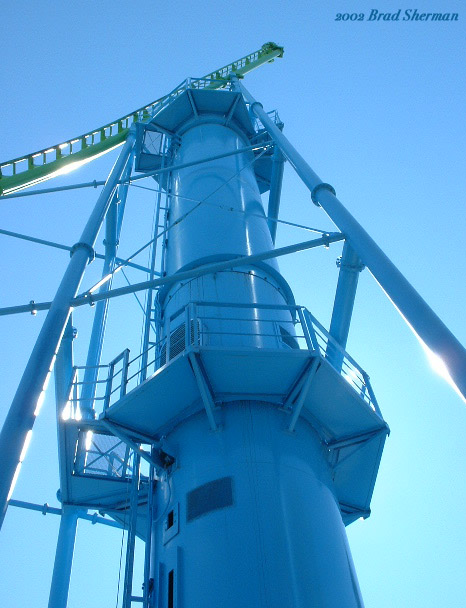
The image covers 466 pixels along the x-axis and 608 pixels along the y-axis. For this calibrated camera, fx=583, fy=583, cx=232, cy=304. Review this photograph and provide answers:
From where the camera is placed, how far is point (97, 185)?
14102 millimetres

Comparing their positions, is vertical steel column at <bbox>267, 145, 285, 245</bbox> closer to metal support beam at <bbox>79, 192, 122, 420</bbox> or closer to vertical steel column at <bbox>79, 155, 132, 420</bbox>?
vertical steel column at <bbox>79, 155, 132, 420</bbox>

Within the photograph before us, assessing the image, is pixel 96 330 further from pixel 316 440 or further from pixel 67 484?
pixel 316 440

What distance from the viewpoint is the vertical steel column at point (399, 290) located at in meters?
5.78

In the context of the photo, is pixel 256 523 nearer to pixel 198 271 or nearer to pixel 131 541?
pixel 131 541

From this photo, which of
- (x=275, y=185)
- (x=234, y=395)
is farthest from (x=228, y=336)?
(x=275, y=185)

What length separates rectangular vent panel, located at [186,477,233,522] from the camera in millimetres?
8070

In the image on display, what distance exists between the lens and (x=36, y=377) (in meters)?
6.75

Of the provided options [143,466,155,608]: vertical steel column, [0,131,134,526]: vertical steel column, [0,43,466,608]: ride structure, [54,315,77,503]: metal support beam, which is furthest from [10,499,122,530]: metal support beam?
[0,131,134,526]: vertical steel column

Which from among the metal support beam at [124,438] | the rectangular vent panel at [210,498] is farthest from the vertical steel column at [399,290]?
the metal support beam at [124,438]

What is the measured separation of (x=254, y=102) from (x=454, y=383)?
1183 cm

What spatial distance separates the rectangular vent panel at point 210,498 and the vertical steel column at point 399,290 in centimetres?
354

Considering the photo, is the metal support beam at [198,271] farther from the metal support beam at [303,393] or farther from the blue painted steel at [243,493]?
the metal support beam at [303,393]

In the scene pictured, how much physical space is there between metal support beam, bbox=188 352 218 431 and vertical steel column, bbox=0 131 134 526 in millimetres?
1910

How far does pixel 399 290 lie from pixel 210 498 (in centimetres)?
391
